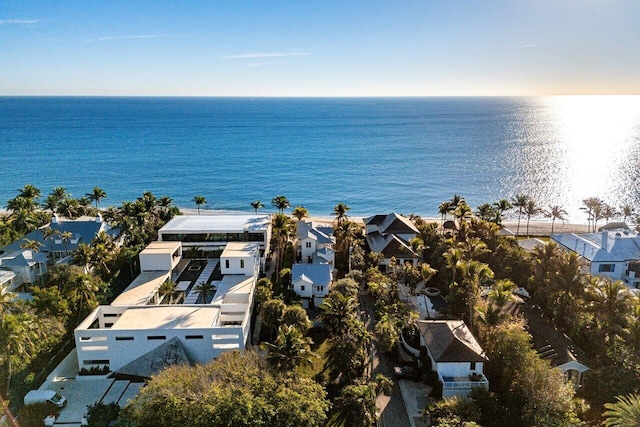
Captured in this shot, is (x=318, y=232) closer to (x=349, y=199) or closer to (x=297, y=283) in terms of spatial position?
(x=297, y=283)

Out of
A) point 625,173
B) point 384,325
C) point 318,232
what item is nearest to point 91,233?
point 318,232

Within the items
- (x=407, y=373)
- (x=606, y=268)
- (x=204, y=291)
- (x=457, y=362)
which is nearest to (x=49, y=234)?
(x=204, y=291)

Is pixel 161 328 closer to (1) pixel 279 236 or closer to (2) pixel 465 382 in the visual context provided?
A: (2) pixel 465 382

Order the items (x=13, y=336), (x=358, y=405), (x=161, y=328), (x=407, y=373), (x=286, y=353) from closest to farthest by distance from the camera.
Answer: (x=358, y=405) → (x=13, y=336) → (x=286, y=353) → (x=161, y=328) → (x=407, y=373)

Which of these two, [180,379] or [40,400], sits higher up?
[180,379]

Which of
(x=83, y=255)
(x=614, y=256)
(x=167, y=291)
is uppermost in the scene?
(x=83, y=255)
